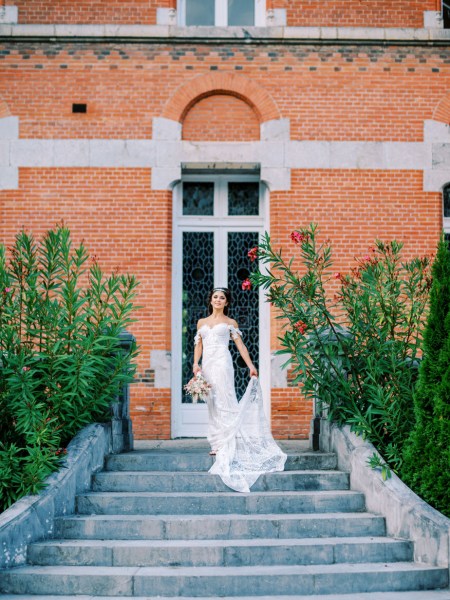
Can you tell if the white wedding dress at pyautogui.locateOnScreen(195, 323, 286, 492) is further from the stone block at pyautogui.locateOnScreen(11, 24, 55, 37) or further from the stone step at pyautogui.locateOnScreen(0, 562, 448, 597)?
the stone block at pyautogui.locateOnScreen(11, 24, 55, 37)

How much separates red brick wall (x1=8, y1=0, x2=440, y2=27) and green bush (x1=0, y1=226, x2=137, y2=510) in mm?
4992

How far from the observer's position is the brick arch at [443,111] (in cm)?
1132

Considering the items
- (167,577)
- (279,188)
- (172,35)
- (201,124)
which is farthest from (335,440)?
(172,35)

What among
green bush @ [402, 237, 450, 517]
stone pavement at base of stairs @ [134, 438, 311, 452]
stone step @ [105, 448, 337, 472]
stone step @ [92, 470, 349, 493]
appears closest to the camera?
green bush @ [402, 237, 450, 517]

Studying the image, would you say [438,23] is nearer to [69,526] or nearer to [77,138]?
[77,138]

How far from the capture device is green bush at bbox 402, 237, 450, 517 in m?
6.54

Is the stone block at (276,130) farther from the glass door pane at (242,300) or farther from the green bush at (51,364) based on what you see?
the green bush at (51,364)

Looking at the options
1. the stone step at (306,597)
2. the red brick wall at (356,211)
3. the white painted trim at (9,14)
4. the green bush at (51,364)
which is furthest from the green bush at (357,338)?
the white painted trim at (9,14)

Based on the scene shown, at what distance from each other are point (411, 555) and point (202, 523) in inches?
73.2

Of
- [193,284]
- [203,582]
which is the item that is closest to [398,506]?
[203,582]

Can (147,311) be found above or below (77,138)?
below

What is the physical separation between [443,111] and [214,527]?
7.67 metres

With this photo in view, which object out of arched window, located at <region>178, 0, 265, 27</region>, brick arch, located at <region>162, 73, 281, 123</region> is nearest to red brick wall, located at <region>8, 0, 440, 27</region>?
arched window, located at <region>178, 0, 265, 27</region>

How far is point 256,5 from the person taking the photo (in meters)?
11.6
